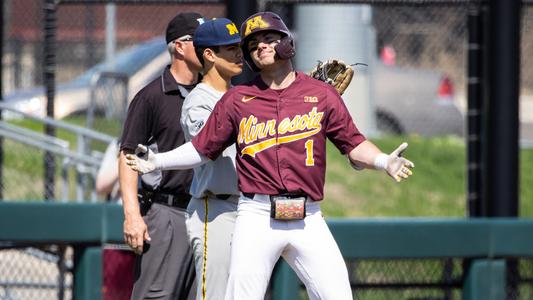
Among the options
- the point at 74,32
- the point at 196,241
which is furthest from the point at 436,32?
the point at 196,241

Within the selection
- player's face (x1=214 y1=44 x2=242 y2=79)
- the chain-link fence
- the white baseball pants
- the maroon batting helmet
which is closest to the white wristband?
the white baseball pants

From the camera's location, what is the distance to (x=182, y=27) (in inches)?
223

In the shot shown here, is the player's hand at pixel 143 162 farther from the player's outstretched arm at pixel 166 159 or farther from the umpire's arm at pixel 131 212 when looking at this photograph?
the umpire's arm at pixel 131 212

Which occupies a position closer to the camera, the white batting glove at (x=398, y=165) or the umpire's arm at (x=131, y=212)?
the white batting glove at (x=398, y=165)

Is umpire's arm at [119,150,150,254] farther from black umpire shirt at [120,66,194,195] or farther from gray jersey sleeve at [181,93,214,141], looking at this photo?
gray jersey sleeve at [181,93,214,141]

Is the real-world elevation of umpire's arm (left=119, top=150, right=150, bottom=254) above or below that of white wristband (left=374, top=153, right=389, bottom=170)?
below

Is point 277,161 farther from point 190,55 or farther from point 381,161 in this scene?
point 190,55

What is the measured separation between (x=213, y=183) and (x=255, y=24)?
29.4 inches

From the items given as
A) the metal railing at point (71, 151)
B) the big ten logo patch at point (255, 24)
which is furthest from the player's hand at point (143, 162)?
the metal railing at point (71, 151)

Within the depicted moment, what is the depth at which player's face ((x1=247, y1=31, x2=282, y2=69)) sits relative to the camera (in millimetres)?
4934

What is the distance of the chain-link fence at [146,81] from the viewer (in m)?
7.19

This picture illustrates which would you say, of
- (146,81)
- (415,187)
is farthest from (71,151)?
(415,187)

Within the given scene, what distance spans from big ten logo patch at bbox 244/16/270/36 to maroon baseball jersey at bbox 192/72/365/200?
0.80 ft

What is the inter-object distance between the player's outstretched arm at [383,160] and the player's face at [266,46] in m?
0.51
